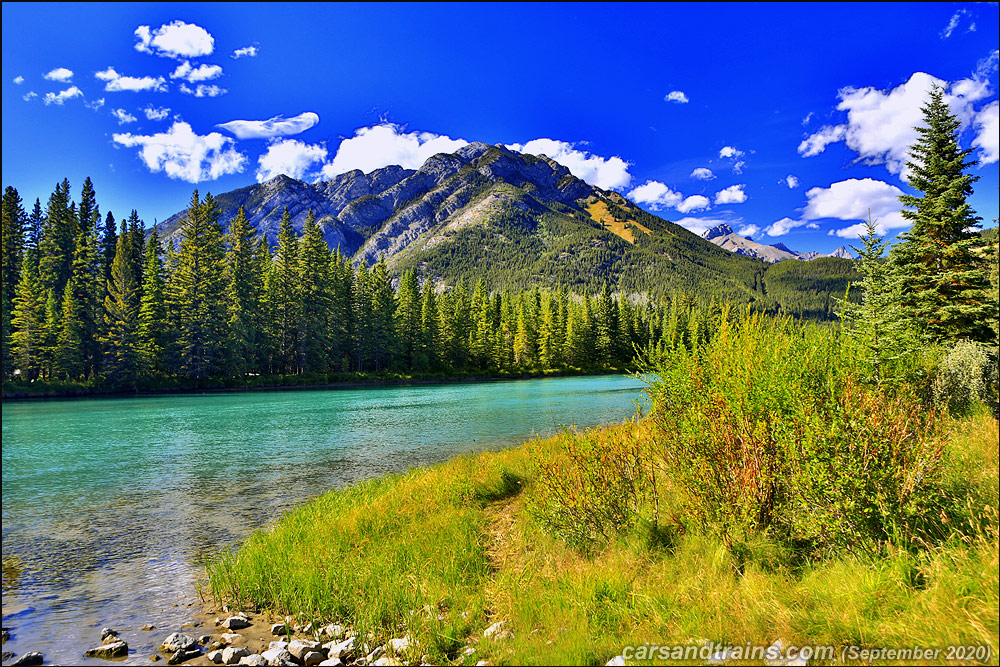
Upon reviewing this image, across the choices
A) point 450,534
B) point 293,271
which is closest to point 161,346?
point 293,271

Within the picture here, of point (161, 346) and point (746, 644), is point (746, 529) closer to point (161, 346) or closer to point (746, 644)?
point (746, 644)

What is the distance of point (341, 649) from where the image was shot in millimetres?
6012

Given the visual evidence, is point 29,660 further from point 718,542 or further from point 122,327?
point 122,327

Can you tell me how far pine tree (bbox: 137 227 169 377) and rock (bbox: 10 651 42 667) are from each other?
6226 cm

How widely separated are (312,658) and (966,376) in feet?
68.6

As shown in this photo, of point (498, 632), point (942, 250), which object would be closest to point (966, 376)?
point (942, 250)

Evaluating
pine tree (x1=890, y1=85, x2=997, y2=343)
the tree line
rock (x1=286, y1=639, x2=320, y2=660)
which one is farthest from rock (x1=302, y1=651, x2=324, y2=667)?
the tree line

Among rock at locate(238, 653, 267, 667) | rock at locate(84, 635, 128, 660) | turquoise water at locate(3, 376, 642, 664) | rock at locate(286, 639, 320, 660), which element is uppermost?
rock at locate(286, 639, 320, 660)

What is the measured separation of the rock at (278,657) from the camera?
5844mm

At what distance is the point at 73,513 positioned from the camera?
43.5 ft

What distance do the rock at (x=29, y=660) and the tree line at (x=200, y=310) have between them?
203 ft

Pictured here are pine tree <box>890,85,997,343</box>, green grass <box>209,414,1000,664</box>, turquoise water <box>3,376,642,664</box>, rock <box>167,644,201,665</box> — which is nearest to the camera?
green grass <box>209,414,1000,664</box>

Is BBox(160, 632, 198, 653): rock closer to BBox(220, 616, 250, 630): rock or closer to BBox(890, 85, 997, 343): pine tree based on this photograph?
BBox(220, 616, 250, 630): rock

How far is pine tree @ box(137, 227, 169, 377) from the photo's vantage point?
58375 mm
